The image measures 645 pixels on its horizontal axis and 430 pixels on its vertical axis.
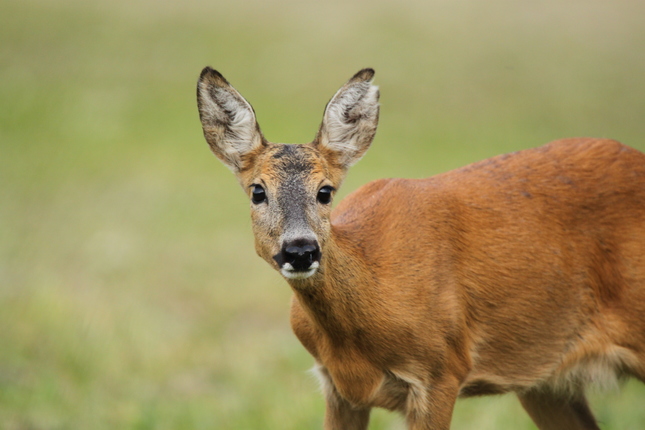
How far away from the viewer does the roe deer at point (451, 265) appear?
6.43 metres

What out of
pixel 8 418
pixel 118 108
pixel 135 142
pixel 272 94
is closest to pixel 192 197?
pixel 135 142

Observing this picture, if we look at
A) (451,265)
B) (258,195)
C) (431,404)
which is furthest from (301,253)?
(431,404)

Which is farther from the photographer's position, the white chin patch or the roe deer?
the roe deer

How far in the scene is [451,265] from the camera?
264 inches

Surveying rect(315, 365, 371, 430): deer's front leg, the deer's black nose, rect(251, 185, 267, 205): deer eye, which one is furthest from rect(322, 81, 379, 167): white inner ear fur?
rect(315, 365, 371, 430): deer's front leg

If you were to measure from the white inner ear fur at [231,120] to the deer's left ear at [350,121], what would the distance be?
0.47 m

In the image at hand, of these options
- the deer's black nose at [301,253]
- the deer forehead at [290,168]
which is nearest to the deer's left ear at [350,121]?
the deer forehead at [290,168]

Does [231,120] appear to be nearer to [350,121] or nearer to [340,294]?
[350,121]

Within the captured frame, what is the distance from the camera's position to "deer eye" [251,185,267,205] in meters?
6.44

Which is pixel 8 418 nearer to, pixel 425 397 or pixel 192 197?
pixel 425 397

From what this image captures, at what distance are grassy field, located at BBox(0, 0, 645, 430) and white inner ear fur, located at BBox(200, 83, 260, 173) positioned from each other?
2.16m

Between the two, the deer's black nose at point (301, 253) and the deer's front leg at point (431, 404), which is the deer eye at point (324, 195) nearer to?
the deer's black nose at point (301, 253)

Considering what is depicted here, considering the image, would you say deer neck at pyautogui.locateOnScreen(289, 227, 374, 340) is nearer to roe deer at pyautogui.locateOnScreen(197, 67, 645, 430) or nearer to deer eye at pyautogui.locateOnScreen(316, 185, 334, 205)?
roe deer at pyautogui.locateOnScreen(197, 67, 645, 430)

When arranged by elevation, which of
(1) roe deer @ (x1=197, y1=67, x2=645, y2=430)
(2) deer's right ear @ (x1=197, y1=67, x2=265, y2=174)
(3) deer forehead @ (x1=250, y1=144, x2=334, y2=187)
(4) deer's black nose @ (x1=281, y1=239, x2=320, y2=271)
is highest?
(2) deer's right ear @ (x1=197, y1=67, x2=265, y2=174)
